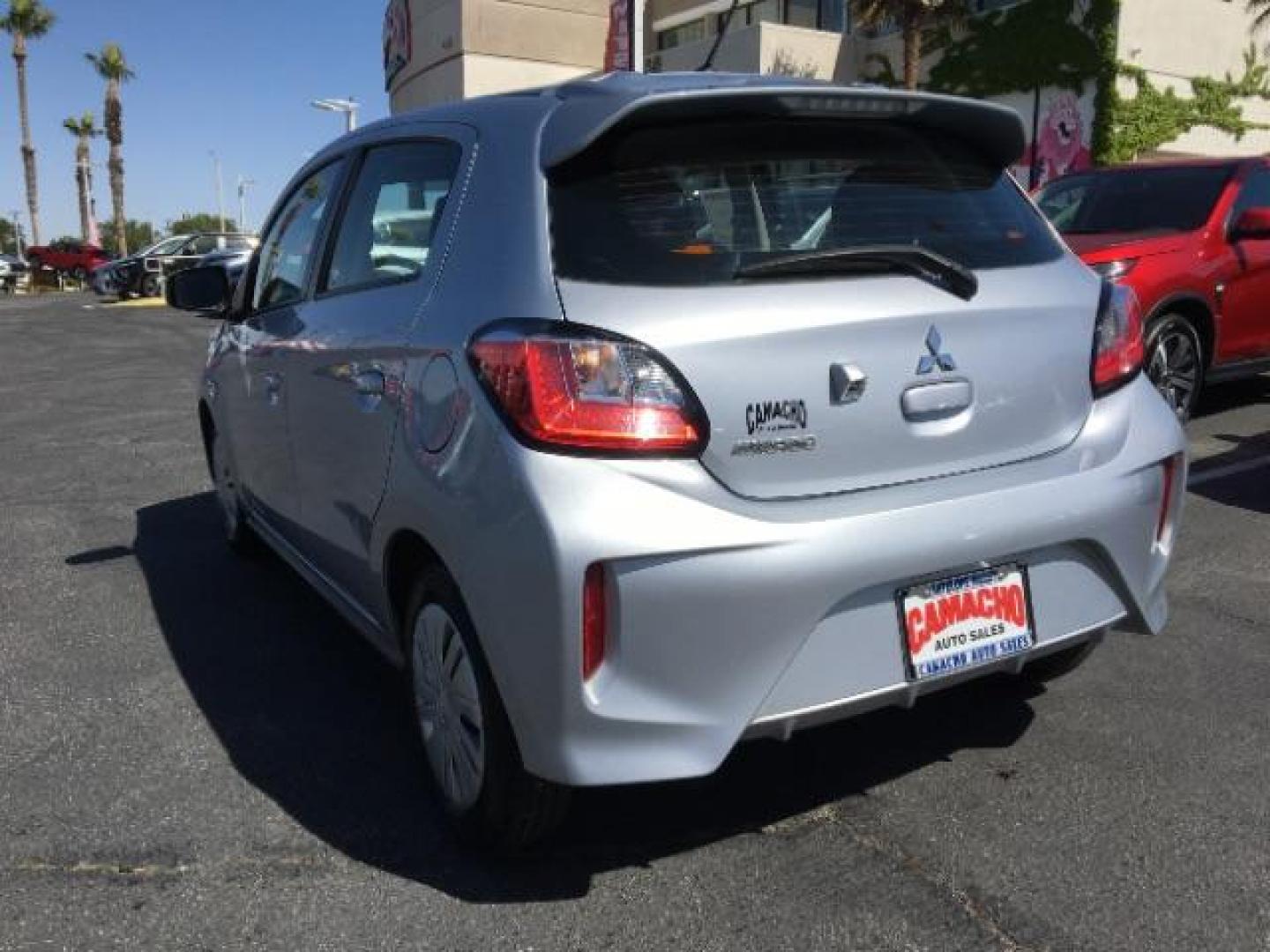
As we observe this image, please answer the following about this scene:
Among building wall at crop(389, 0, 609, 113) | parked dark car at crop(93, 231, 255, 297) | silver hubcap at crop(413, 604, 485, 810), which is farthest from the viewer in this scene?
building wall at crop(389, 0, 609, 113)

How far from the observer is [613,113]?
93.6 inches

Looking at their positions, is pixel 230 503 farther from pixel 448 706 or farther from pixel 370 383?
pixel 448 706

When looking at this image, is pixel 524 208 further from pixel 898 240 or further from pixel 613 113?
pixel 898 240

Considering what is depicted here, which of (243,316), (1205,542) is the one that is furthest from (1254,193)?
(243,316)

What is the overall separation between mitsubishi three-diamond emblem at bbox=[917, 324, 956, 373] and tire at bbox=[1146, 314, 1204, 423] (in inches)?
187

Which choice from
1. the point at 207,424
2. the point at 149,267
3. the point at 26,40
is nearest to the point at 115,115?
the point at 26,40

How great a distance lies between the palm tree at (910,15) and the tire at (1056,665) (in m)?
22.7

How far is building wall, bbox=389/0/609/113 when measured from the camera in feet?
101

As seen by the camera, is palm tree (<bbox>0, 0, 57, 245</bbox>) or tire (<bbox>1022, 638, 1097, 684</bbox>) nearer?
tire (<bbox>1022, 638, 1097, 684</bbox>)

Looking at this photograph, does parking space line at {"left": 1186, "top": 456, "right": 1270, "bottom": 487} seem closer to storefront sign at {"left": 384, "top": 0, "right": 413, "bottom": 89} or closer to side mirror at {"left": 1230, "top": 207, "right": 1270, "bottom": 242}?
side mirror at {"left": 1230, "top": 207, "right": 1270, "bottom": 242}

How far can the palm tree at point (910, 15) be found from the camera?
77.7 ft

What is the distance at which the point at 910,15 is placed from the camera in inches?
937

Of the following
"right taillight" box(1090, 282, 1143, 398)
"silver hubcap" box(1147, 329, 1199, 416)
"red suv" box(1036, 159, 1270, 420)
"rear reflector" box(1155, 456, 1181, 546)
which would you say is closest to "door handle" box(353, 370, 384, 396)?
"right taillight" box(1090, 282, 1143, 398)

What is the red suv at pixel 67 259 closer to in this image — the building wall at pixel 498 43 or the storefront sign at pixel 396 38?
the storefront sign at pixel 396 38
